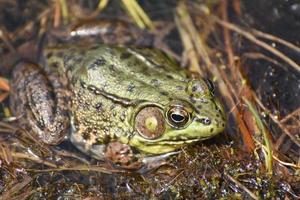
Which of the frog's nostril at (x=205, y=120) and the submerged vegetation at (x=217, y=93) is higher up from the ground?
the frog's nostril at (x=205, y=120)

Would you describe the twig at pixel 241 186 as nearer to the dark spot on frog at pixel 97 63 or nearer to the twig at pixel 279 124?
the twig at pixel 279 124

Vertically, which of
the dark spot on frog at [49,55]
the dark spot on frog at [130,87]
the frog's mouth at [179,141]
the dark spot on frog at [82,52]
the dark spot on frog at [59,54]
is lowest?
the frog's mouth at [179,141]

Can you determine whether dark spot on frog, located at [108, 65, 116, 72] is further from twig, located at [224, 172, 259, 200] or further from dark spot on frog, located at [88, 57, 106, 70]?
twig, located at [224, 172, 259, 200]

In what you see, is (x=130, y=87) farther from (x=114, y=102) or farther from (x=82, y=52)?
(x=82, y=52)

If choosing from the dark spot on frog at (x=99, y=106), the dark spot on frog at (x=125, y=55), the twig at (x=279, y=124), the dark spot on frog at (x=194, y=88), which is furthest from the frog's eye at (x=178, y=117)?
the twig at (x=279, y=124)

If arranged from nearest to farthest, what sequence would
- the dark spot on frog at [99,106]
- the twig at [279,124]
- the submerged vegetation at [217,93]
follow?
the submerged vegetation at [217,93] < the twig at [279,124] < the dark spot on frog at [99,106]

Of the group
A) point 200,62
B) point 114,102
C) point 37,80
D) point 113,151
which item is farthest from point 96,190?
point 200,62

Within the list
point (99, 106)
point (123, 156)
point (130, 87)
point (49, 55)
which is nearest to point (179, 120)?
point (130, 87)

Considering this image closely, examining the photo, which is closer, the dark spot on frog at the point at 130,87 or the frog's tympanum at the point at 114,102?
the frog's tympanum at the point at 114,102

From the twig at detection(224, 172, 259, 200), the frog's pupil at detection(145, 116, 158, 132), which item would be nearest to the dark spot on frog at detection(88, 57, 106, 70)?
the frog's pupil at detection(145, 116, 158, 132)
